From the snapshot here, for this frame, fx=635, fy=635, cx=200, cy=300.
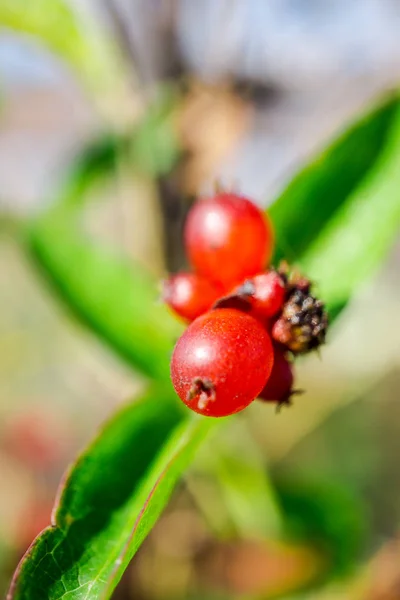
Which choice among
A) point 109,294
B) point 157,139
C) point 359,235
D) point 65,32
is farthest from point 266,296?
point 65,32

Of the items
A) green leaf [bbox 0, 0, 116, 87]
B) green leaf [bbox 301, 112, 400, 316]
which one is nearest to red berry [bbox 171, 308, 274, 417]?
green leaf [bbox 301, 112, 400, 316]

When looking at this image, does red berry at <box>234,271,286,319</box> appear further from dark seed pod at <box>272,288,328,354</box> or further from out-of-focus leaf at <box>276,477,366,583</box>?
out-of-focus leaf at <box>276,477,366,583</box>

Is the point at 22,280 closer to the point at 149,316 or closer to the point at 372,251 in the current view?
the point at 149,316

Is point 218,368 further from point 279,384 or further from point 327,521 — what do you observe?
point 327,521

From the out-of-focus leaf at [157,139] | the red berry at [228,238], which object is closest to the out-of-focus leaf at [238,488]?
the out-of-focus leaf at [157,139]

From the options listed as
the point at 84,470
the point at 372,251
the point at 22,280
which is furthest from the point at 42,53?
the point at 22,280

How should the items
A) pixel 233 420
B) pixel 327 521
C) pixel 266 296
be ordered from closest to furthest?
pixel 266 296 → pixel 233 420 → pixel 327 521
